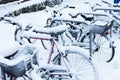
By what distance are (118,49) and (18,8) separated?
18.2 ft

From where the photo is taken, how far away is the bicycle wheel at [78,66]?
12.9 feet

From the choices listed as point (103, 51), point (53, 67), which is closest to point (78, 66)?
point (103, 51)

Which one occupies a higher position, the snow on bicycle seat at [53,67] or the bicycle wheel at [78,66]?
the snow on bicycle seat at [53,67]

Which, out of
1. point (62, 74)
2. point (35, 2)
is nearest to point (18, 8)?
point (35, 2)

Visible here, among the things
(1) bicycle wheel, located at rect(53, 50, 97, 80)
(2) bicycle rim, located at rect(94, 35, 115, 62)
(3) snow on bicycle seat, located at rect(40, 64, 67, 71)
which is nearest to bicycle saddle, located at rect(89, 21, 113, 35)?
(1) bicycle wheel, located at rect(53, 50, 97, 80)

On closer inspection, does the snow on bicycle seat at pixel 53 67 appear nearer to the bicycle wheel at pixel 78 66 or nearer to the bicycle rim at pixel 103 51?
the bicycle wheel at pixel 78 66

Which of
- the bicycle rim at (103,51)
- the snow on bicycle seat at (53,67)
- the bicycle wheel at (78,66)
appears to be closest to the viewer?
the snow on bicycle seat at (53,67)

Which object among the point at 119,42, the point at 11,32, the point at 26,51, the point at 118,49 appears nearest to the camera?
the point at 26,51

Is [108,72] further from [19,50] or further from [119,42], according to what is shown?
[19,50]

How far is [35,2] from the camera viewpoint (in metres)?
11.9

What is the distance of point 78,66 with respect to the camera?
5.34 metres

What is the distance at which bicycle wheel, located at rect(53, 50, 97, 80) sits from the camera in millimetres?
3917

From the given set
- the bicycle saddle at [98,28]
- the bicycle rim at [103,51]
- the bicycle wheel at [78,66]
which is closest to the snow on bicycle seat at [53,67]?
the bicycle wheel at [78,66]

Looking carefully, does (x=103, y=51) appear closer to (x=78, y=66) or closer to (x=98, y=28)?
(x=78, y=66)
